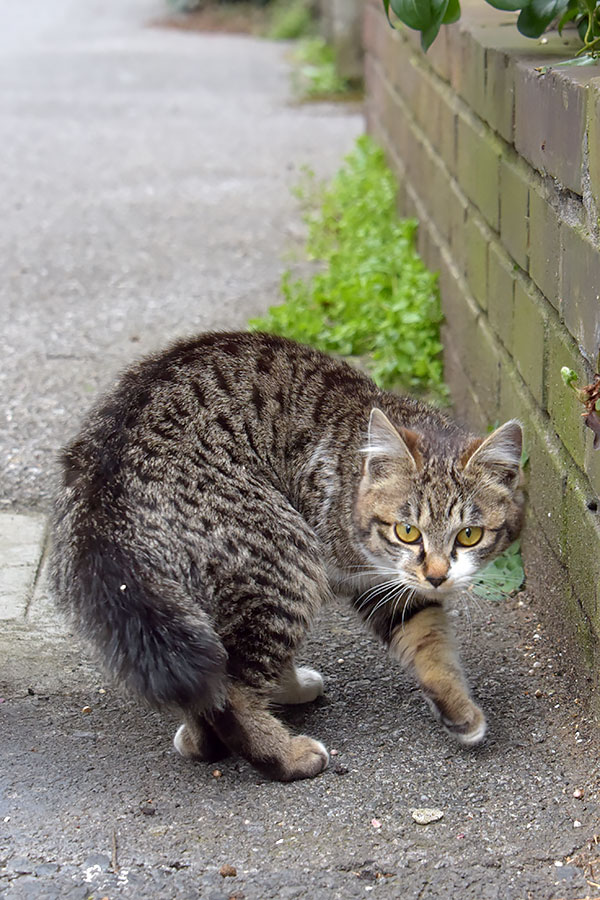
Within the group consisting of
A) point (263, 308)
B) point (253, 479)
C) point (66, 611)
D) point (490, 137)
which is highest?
point (490, 137)

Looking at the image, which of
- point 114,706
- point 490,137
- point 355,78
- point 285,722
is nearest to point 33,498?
point 114,706

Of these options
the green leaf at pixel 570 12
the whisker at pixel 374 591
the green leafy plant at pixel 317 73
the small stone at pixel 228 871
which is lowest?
the green leafy plant at pixel 317 73

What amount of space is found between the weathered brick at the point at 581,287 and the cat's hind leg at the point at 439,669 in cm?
94

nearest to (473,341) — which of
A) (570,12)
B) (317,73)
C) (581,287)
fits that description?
(570,12)

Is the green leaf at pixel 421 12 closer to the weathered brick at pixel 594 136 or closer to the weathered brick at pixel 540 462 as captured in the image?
the weathered brick at pixel 594 136

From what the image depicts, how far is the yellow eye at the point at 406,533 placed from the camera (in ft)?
10.7

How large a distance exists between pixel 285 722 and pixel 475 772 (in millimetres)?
590

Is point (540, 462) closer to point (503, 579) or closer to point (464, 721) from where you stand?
point (503, 579)

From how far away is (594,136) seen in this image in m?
2.90

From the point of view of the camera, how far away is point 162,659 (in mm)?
2750

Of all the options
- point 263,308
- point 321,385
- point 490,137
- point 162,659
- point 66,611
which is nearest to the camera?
point 162,659

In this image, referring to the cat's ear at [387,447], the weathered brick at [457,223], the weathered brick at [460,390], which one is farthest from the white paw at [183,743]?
the weathered brick at [457,223]

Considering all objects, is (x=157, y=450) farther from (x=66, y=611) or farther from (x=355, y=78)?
(x=355, y=78)

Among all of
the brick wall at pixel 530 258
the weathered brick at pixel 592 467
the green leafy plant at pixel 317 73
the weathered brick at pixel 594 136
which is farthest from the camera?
the green leafy plant at pixel 317 73
